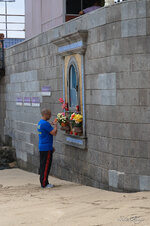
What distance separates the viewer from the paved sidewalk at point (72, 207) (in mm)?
7043

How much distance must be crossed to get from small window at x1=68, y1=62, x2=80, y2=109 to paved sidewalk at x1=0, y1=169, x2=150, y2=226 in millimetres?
1852

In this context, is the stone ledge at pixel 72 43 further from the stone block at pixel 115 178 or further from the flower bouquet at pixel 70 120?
the stone block at pixel 115 178

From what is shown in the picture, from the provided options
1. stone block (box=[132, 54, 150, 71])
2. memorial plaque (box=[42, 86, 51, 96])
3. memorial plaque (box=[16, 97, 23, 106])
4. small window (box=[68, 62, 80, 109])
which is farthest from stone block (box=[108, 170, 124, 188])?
memorial plaque (box=[16, 97, 23, 106])

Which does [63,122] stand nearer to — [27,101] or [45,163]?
[45,163]

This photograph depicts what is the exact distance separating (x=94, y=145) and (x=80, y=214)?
3.05m

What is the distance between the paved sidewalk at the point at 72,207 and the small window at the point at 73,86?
6.08 feet

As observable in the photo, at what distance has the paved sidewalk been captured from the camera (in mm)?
7043

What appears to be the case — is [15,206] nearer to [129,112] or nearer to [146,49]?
[129,112]

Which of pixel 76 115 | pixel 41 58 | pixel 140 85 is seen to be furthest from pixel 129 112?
pixel 41 58

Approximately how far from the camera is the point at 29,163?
15.6m

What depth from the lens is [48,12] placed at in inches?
617

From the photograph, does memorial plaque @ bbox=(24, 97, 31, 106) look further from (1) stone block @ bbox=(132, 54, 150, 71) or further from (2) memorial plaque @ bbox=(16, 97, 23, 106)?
(1) stone block @ bbox=(132, 54, 150, 71)

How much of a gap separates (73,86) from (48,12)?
Answer: 481cm

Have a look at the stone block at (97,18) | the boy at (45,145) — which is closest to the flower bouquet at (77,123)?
the boy at (45,145)
